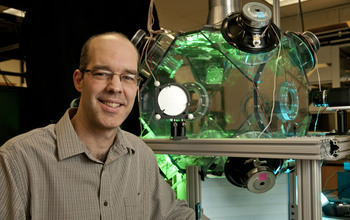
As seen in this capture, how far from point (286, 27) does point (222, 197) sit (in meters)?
4.57

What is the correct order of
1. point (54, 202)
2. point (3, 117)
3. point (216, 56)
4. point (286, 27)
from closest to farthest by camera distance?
1. point (54, 202)
2. point (216, 56)
3. point (3, 117)
4. point (286, 27)

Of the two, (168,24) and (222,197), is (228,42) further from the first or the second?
(168,24)

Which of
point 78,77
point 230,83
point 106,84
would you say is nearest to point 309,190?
point 230,83

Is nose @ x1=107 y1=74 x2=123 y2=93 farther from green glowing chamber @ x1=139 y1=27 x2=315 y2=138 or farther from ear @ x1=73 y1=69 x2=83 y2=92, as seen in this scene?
green glowing chamber @ x1=139 y1=27 x2=315 y2=138

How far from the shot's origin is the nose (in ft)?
3.31

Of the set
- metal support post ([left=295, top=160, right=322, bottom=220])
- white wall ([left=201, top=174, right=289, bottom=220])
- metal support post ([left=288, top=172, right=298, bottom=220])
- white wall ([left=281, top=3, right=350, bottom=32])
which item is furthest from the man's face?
white wall ([left=281, top=3, right=350, bottom=32])

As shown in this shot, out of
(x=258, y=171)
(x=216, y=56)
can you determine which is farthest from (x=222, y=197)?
(x=216, y=56)

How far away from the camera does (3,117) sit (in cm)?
170

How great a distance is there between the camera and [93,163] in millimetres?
998

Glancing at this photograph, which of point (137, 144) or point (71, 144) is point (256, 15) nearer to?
point (137, 144)

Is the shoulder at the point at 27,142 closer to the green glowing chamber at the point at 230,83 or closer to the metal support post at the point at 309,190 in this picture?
the green glowing chamber at the point at 230,83

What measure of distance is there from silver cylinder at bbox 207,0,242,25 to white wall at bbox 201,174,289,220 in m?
0.76

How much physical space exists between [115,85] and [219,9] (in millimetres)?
749

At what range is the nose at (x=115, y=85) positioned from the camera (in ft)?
3.31
